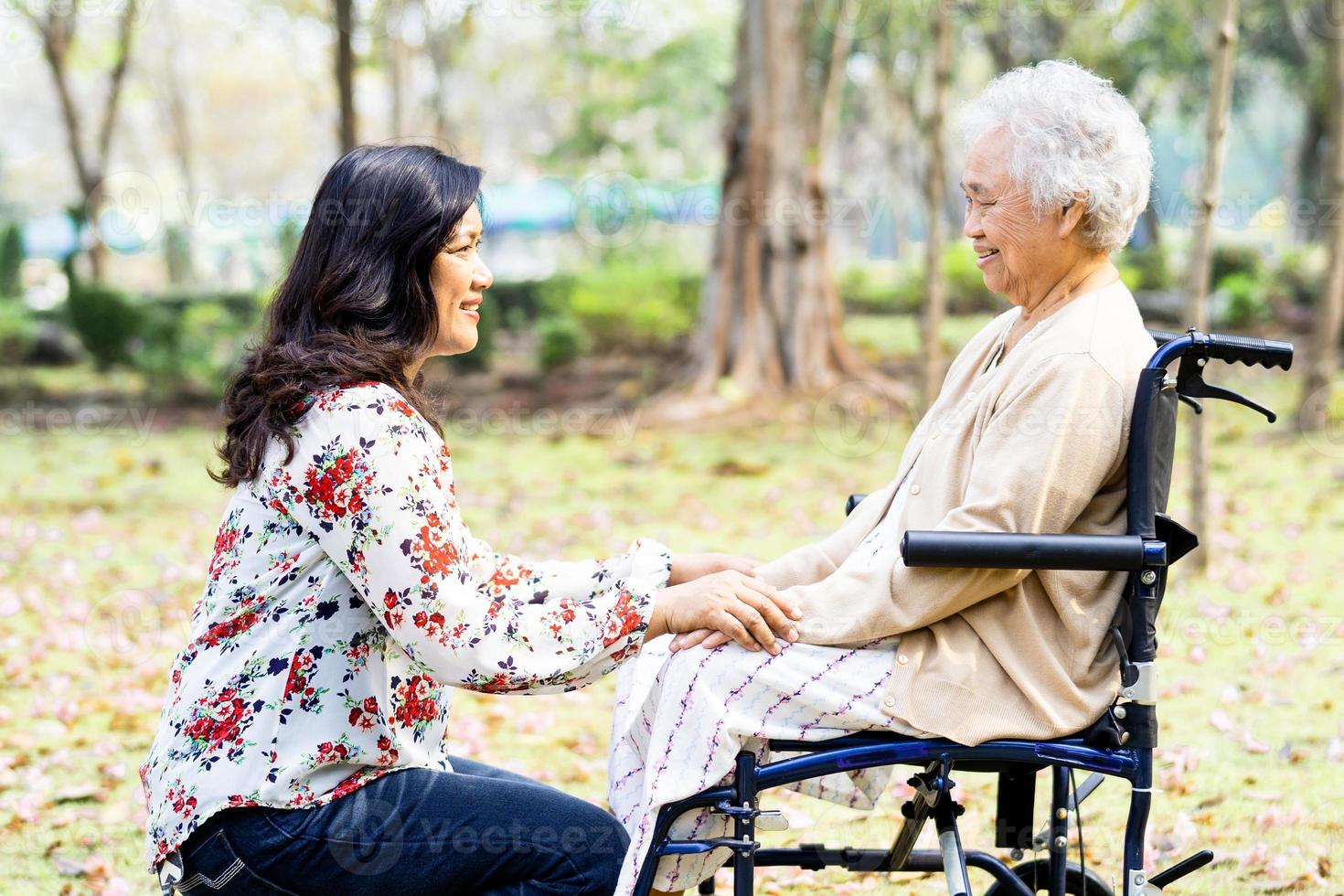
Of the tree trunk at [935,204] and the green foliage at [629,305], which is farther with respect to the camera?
the green foliage at [629,305]

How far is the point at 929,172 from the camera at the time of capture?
9273 millimetres

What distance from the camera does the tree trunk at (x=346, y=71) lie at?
10.6m

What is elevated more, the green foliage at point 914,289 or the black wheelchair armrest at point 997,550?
the green foliage at point 914,289

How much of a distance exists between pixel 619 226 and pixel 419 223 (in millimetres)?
20109

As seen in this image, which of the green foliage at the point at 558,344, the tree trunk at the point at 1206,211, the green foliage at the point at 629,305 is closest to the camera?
the tree trunk at the point at 1206,211

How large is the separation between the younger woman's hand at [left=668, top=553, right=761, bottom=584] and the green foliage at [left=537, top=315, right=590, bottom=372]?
38.8 feet

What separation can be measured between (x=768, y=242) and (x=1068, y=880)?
9.80 m

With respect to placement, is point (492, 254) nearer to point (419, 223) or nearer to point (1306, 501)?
point (1306, 501)

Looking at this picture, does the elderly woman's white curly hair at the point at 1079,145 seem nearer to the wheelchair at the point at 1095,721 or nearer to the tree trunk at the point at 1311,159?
the wheelchair at the point at 1095,721

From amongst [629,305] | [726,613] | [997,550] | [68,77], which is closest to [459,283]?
[726,613]

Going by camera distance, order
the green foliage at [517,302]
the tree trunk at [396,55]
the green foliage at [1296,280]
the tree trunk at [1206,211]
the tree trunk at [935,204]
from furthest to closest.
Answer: the tree trunk at [396,55]
the green foliage at [517,302]
the green foliage at [1296,280]
the tree trunk at [935,204]
the tree trunk at [1206,211]

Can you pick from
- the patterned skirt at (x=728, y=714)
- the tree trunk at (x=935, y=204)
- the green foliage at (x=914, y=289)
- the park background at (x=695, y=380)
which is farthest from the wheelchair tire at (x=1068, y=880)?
the green foliage at (x=914, y=289)

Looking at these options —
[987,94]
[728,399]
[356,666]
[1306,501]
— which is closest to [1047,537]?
[987,94]

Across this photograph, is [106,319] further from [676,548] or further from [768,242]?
[676,548]
